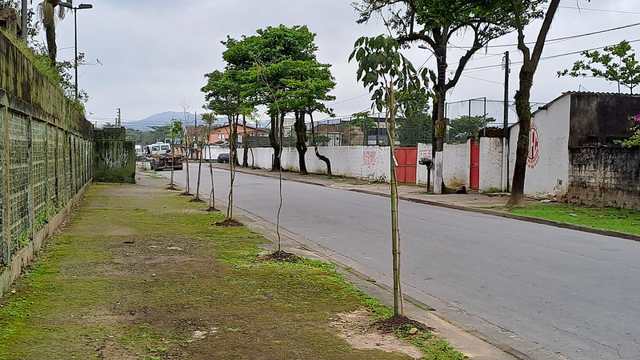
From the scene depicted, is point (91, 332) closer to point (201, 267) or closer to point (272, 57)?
point (201, 267)

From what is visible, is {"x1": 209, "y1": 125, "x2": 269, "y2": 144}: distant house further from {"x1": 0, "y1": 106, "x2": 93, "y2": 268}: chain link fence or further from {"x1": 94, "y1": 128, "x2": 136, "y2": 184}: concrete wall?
{"x1": 0, "y1": 106, "x2": 93, "y2": 268}: chain link fence

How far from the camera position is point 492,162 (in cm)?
2573

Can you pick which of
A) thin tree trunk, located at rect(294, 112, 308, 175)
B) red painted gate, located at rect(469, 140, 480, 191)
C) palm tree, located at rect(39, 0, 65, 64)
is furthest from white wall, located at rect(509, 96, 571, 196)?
thin tree trunk, located at rect(294, 112, 308, 175)

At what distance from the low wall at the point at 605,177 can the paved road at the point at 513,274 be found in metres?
3.78

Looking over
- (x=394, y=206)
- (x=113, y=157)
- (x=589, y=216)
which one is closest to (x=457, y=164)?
(x=589, y=216)

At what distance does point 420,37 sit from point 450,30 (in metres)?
1.20

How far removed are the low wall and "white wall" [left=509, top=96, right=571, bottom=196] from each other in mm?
515

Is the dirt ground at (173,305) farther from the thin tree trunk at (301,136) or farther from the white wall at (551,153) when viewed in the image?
the thin tree trunk at (301,136)

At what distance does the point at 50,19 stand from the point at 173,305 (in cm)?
2170

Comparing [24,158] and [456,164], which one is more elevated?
[24,158]

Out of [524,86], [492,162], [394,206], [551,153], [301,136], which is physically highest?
[524,86]

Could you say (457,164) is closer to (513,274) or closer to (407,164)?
(407,164)

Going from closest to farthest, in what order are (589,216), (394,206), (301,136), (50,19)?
1. (394,206)
2. (589,216)
3. (50,19)
4. (301,136)

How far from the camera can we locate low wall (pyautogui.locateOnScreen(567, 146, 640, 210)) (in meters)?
17.8
